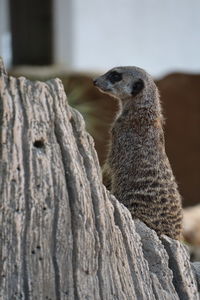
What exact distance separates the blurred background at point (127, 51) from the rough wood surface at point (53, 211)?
4.40 m

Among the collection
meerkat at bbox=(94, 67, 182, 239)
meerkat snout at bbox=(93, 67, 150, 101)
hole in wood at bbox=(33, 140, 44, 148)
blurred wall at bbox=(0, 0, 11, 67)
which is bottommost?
blurred wall at bbox=(0, 0, 11, 67)

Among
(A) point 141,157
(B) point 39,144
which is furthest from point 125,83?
(B) point 39,144

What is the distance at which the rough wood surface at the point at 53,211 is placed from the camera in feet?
6.90

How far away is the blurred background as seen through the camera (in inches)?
280

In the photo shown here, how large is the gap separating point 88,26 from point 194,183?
4.99ft

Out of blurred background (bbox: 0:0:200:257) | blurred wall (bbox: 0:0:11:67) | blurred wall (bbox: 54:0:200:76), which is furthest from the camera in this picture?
blurred wall (bbox: 0:0:11:67)

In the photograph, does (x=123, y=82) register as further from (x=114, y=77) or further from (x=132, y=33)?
(x=132, y=33)

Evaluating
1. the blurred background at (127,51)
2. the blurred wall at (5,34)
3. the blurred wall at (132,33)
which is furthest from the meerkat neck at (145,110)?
the blurred wall at (5,34)

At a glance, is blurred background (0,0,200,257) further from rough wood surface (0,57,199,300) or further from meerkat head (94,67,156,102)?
rough wood surface (0,57,199,300)

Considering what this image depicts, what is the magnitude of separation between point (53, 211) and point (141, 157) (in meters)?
0.73

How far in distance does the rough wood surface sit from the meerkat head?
685 mm

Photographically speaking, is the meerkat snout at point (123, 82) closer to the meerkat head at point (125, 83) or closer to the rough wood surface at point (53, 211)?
the meerkat head at point (125, 83)

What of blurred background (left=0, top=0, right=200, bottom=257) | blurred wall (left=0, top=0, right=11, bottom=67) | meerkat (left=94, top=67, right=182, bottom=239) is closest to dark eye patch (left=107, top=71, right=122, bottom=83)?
meerkat (left=94, top=67, right=182, bottom=239)

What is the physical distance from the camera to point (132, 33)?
25.2 ft
